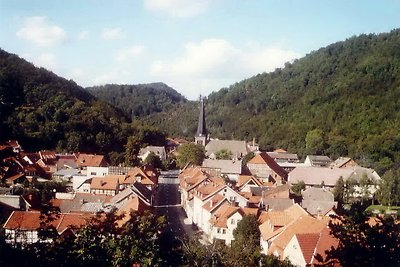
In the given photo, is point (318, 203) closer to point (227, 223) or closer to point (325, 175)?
point (227, 223)

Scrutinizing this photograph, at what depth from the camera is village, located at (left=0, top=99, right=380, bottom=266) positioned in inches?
562

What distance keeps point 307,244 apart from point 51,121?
43321 millimetres

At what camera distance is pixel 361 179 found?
112 ft

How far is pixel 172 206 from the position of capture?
29.5 metres

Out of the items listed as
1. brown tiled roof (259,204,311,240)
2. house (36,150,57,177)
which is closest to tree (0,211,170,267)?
brown tiled roof (259,204,311,240)

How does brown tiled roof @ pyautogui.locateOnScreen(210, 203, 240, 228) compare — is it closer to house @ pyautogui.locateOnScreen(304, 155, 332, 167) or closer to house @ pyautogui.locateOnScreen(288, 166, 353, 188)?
house @ pyautogui.locateOnScreen(288, 166, 353, 188)

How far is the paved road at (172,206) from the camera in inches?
940

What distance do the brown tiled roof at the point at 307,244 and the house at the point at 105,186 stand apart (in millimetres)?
16007

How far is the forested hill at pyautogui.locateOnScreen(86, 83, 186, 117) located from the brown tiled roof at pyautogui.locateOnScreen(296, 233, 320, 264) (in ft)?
380

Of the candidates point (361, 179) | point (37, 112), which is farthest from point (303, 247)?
point (37, 112)

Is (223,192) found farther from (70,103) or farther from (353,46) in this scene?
(353,46)

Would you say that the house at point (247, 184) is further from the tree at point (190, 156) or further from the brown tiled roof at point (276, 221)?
the tree at point (190, 156)

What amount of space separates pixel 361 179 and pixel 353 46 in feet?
225

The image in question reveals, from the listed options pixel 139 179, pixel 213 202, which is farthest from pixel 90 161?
pixel 213 202
